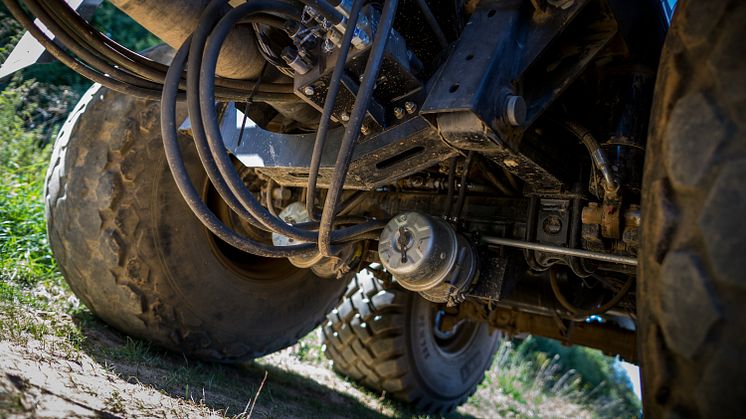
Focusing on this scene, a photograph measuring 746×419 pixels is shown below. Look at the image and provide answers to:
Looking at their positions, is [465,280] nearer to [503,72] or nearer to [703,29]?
[503,72]

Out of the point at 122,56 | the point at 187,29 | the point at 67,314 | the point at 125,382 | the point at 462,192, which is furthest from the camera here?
the point at 67,314

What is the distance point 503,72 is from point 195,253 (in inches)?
53.6

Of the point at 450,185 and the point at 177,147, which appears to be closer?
the point at 177,147

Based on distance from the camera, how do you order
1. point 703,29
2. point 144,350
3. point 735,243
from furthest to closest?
1. point 144,350
2. point 703,29
3. point 735,243

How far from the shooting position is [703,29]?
1.03m

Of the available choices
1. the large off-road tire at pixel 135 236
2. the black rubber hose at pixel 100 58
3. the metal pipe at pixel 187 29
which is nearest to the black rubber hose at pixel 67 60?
the black rubber hose at pixel 100 58

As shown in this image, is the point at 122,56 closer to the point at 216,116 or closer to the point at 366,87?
A: the point at 216,116

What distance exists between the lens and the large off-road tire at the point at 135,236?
211 centimetres

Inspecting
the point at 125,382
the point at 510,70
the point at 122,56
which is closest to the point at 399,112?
the point at 510,70

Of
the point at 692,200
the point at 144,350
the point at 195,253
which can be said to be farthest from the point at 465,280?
the point at 144,350

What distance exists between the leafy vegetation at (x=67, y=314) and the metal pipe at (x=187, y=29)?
912 millimetres

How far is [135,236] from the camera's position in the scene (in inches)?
83.6

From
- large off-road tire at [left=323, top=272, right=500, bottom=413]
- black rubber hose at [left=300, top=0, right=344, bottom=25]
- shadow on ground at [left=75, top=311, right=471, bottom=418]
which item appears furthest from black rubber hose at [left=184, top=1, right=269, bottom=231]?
large off-road tire at [left=323, top=272, right=500, bottom=413]

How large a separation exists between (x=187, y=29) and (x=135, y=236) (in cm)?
90
